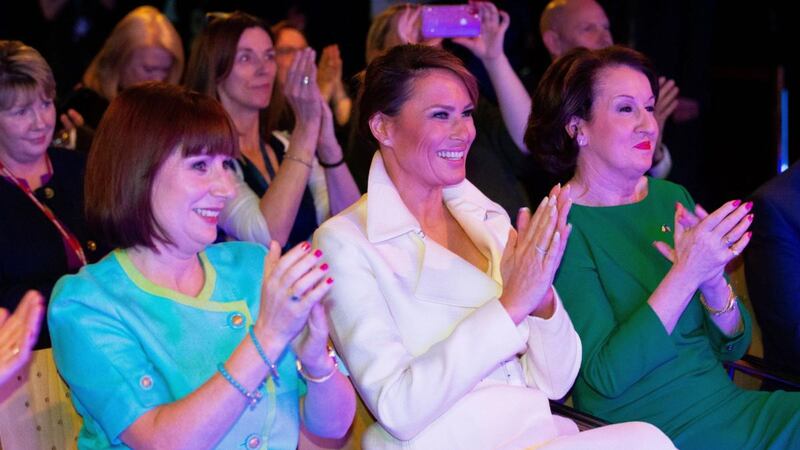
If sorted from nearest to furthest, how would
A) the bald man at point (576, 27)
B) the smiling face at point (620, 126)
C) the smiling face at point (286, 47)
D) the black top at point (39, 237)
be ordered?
the smiling face at point (620, 126) → the black top at point (39, 237) → the smiling face at point (286, 47) → the bald man at point (576, 27)

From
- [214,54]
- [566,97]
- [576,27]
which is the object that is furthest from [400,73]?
[576,27]

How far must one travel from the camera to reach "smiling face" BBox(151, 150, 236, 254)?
2.37m

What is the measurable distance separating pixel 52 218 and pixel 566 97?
1586 mm

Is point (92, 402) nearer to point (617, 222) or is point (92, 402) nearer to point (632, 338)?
point (632, 338)

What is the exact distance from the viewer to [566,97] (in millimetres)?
3225

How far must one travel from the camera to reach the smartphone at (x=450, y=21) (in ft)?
13.7

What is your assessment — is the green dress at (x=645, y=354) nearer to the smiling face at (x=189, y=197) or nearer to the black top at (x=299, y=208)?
the smiling face at (x=189, y=197)

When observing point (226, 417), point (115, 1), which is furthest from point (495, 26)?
point (115, 1)

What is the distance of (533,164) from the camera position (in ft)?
13.7

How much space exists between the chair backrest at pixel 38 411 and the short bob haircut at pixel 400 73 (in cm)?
103

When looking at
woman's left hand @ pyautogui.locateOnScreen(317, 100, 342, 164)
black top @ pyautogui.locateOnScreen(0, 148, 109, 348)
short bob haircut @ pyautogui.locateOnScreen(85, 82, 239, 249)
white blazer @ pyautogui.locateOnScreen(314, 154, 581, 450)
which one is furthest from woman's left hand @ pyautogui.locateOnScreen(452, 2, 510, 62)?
short bob haircut @ pyautogui.locateOnScreen(85, 82, 239, 249)

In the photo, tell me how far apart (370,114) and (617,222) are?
0.77 m

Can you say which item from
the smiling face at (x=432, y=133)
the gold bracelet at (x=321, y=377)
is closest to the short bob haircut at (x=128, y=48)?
the smiling face at (x=432, y=133)

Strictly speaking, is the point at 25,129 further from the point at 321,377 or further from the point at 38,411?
the point at 321,377
